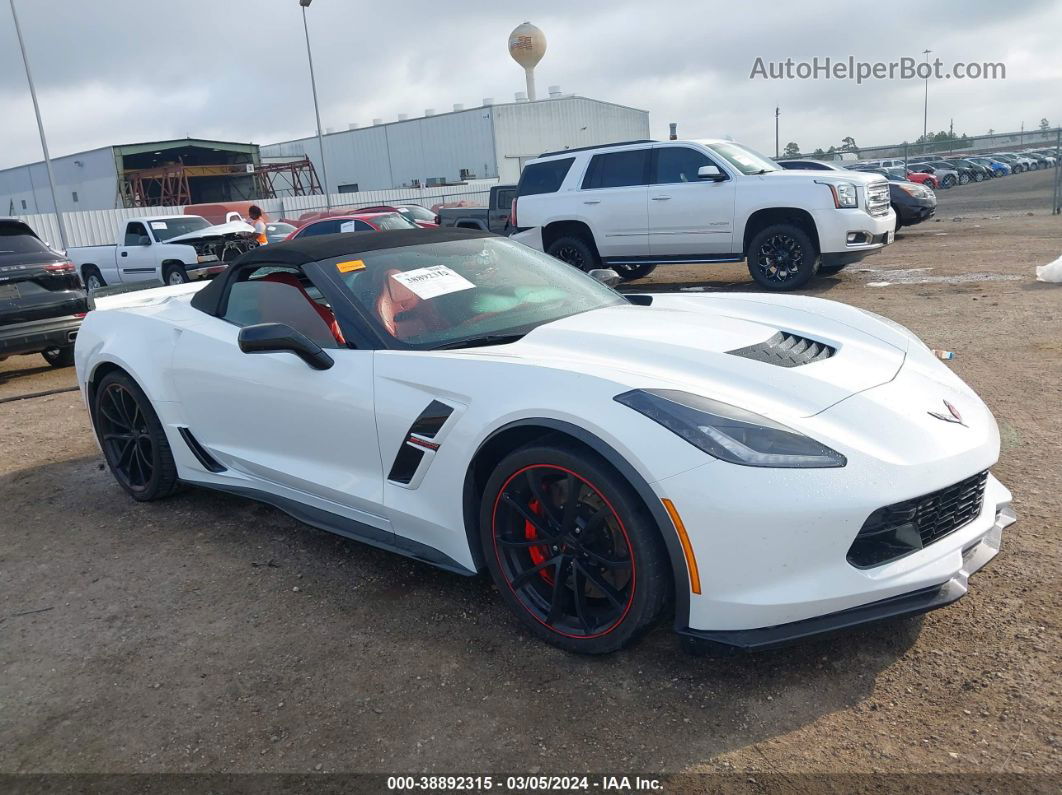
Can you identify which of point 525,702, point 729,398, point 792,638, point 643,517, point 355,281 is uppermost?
point 355,281

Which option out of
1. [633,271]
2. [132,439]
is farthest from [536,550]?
[633,271]

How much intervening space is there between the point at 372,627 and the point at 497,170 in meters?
44.8

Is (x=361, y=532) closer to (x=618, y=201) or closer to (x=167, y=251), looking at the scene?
(x=618, y=201)

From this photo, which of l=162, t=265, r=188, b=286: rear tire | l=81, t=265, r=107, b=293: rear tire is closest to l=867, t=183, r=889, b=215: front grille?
l=162, t=265, r=188, b=286: rear tire

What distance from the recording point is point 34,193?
48.0 meters

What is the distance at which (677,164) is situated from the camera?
→ 1086cm

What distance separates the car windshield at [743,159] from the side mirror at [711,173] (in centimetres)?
27

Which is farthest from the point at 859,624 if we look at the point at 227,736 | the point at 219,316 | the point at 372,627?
the point at 219,316

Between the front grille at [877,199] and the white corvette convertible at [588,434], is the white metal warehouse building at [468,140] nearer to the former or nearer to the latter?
the front grille at [877,199]

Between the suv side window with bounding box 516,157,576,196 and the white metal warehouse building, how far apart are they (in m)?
33.6

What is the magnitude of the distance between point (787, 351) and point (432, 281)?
4.86ft

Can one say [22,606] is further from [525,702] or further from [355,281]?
[525,702]

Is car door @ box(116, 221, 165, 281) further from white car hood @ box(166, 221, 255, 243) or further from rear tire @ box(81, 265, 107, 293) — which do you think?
rear tire @ box(81, 265, 107, 293)

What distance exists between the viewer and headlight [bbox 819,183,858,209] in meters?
9.93
